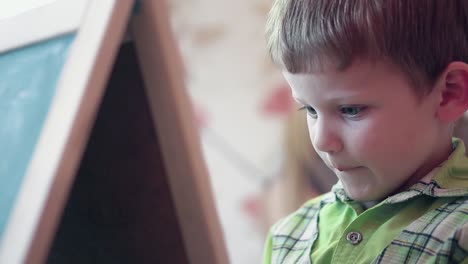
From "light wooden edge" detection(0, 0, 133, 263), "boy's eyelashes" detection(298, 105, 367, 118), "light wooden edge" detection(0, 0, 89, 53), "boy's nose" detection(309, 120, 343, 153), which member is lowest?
"boy's nose" detection(309, 120, 343, 153)

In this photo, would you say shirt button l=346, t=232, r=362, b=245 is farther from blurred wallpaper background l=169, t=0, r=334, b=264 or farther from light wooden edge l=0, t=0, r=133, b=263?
blurred wallpaper background l=169, t=0, r=334, b=264

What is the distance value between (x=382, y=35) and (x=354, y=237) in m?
0.22

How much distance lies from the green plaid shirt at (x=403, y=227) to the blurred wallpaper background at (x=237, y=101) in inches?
34.2

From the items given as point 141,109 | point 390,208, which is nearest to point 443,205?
point 390,208

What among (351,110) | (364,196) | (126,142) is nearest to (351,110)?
(351,110)

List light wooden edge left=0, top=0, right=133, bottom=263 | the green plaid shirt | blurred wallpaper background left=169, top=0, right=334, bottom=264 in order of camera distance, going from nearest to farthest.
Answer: light wooden edge left=0, top=0, right=133, bottom=263
the green plaid shirt
blurred wallpaper background left=169, top=0, right=334, bottom=264

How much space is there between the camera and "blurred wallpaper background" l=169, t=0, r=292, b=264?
159 cm

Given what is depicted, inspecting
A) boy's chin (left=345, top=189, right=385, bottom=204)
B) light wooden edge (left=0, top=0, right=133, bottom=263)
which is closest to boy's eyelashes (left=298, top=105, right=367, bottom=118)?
boy's chin (left=345, top=189, right=385, bottom=204)

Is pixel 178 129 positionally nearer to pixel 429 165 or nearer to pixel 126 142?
pixel 126 142

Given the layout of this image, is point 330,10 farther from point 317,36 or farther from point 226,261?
point 226,261

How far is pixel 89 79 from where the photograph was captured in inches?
21.0

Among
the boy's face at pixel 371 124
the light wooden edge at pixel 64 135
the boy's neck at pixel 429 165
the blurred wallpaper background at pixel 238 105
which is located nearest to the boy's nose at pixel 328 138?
the boy's face at pixel 371 124

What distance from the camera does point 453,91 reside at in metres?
0.61

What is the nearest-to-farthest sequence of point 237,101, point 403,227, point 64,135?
1. point 64,135
2. point 403,227
3. point 237,101
